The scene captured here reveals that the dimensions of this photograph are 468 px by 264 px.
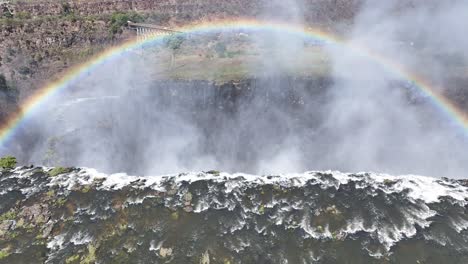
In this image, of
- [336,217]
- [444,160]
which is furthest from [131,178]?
[444,160]

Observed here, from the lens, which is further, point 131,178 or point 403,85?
point 403,85

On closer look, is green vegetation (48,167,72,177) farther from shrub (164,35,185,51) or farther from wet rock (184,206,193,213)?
shrub (164,35,185,51)

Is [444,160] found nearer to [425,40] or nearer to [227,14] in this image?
[425,40]

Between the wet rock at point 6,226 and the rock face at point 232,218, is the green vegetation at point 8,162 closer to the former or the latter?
the rock face at point 232,218

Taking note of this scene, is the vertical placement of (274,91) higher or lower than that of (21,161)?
higher

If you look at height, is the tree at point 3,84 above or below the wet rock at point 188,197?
above

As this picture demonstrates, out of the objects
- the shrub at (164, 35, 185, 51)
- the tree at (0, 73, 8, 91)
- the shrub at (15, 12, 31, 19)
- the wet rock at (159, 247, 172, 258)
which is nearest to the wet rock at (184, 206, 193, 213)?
the wet rock at (159, 247, 172, 258)

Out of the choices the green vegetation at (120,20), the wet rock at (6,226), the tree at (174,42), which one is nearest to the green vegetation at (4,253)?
the wet rock at (6,226)

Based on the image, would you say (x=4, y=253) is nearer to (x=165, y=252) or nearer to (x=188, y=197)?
(x=165, y=252)
